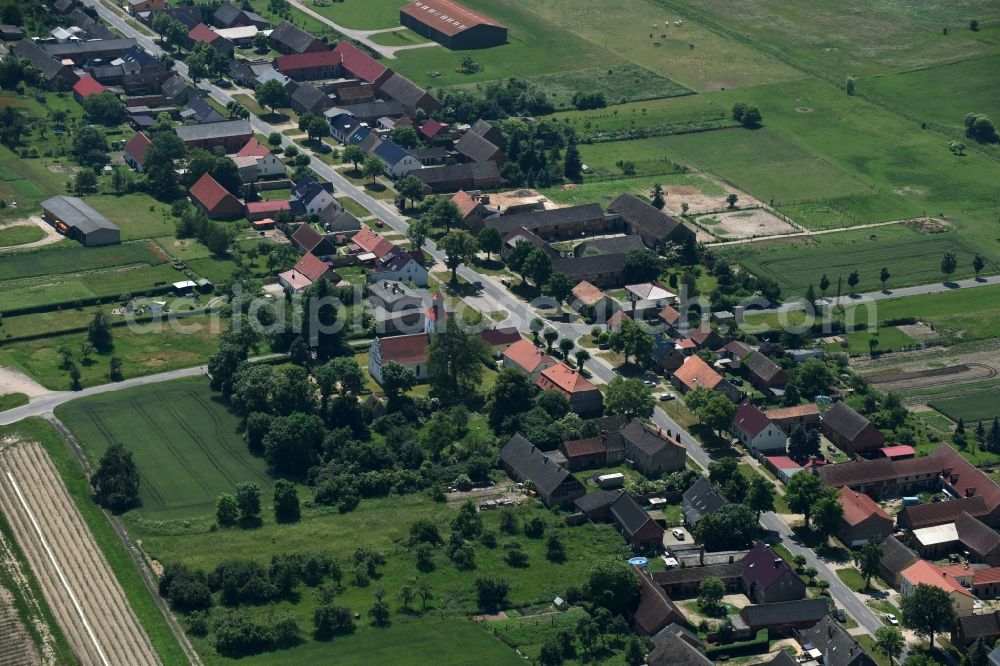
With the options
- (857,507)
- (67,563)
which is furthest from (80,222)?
(857,507)

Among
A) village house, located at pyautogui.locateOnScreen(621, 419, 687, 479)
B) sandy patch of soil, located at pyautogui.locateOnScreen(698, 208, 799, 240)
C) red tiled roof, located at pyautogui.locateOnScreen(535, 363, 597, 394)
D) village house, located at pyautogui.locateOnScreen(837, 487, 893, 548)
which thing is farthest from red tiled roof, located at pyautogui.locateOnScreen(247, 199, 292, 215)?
village house, located at pyautogui.locateOnScreen(837, 487, 893, 548)

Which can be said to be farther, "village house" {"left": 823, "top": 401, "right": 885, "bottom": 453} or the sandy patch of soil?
the sandy patch of soil

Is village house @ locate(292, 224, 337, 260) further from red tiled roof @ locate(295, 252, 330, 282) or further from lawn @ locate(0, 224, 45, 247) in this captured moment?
lawn @ locate(0, 224, 45, 247)

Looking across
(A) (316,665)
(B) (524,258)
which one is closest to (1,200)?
(B) (524,258)

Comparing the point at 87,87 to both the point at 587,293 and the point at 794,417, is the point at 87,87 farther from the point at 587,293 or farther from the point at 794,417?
the point at 794,417

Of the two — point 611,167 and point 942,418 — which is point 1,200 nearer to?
point 611,167
